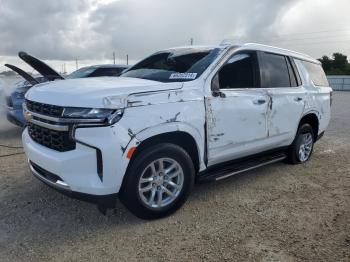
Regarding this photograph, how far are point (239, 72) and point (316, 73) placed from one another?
2.48m

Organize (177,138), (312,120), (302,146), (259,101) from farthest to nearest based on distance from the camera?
(312,120)
(302,146)
(259,101)
(177,138)

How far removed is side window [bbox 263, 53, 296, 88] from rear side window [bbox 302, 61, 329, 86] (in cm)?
71

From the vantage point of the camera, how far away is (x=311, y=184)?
16.3ft

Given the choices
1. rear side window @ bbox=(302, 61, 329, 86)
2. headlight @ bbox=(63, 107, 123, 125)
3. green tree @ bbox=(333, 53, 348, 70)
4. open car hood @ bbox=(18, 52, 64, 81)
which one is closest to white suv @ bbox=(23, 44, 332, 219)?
headlight @ bbox=(63, 107, 123, 125)

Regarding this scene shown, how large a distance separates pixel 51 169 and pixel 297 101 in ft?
12.3

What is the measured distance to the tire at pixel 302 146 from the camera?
5636 millimetres

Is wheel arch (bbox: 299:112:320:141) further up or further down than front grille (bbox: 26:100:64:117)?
further down

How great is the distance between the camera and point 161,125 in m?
3.38

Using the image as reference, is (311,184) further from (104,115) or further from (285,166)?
(104,115)

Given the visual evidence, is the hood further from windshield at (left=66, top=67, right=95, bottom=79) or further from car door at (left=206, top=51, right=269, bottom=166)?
windshield at (left=66, top=67, right=95, bottom=79)

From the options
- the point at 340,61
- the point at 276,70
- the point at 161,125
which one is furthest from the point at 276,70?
the point at 340,61

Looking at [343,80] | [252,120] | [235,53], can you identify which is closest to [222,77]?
[235,53]

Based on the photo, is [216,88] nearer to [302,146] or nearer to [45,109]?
[45,109]

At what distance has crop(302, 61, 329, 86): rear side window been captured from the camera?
19.3 ft
